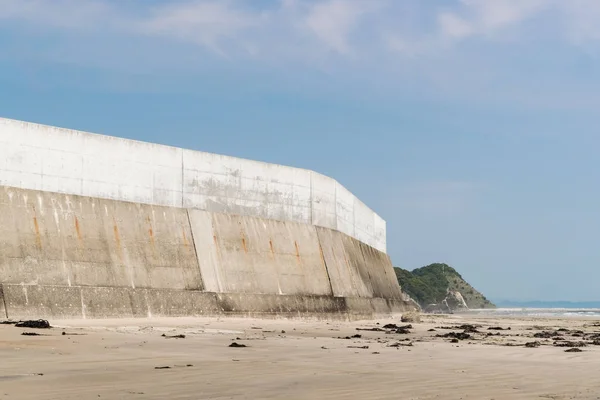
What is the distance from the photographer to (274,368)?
9.17 metres

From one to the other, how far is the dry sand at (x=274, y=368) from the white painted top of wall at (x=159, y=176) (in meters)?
6.11

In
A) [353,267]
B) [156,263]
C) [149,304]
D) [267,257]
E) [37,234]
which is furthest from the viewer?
[353,267]

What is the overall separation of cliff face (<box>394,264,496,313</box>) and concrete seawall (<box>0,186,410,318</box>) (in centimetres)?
11510

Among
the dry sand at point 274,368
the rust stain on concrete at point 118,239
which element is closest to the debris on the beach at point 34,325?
the dry sand at point 274,368

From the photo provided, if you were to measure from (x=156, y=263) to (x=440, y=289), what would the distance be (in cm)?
14989

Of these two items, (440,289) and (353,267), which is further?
(440,289)

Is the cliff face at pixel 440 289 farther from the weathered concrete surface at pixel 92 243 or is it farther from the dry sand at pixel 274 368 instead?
the dry sand at pixel 274 368

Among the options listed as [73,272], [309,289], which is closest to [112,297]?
[73,272]

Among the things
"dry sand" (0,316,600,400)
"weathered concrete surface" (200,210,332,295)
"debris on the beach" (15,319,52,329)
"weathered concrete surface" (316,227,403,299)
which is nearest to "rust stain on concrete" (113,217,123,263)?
"weathered concrete surface" (200,210,332,295)

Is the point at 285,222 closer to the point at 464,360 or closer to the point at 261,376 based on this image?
the point at 464,360

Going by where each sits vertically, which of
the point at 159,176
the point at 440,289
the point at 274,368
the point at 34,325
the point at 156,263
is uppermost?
the point at 440,289

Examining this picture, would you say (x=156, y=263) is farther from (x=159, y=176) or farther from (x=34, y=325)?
(x=34, y=325)

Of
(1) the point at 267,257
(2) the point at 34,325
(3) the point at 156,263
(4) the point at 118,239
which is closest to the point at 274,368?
(2) the point at 34,325

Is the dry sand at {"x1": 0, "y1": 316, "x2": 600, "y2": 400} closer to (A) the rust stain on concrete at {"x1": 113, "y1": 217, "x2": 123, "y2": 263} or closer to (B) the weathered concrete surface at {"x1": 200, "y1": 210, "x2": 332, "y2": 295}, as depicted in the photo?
(A) the rust stain on concrete at {"x1": 113, "y1": 217, "x2": 123, "y2": 263}
